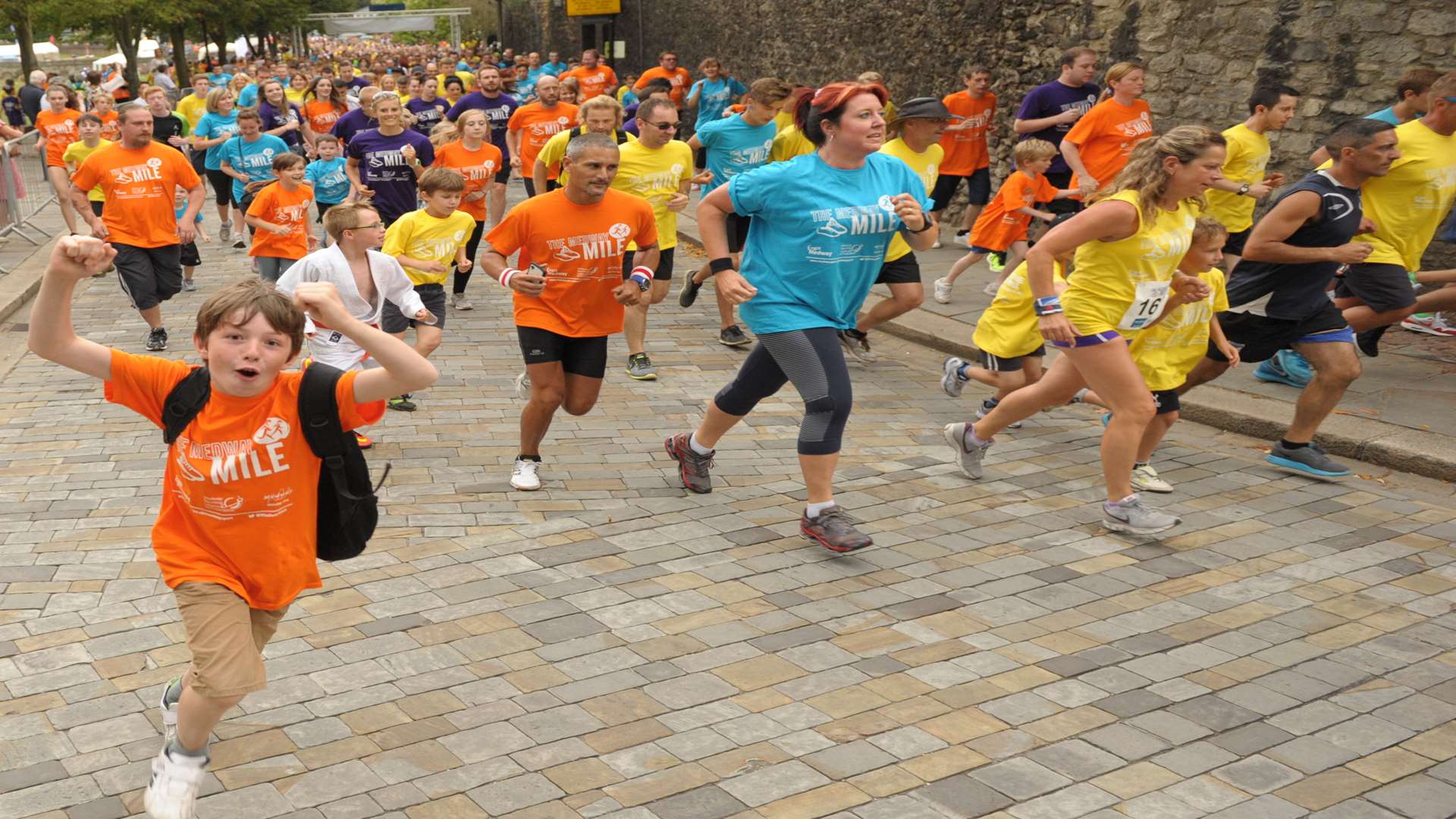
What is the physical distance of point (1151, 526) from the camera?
6.21 m

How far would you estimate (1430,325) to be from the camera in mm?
10266

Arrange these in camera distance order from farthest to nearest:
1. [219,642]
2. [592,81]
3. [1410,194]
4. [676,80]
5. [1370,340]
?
1. [676,80]
2. [592,81]
3. [1370,340]
4. [1410,194]
5. [219,642]

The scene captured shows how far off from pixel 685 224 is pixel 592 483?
31.5ft

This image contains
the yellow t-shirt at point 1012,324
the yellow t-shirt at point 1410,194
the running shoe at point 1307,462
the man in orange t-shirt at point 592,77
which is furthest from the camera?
the man in orange t-shirt at point 592,77

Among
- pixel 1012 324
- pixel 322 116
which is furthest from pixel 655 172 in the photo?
pixel 322 116

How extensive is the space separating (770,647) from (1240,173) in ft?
21.6

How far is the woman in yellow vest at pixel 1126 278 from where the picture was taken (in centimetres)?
593

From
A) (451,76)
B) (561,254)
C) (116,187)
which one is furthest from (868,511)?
(451,76)

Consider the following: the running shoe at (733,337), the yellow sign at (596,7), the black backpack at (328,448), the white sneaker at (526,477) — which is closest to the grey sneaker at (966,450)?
the white sneaker at (526,477)

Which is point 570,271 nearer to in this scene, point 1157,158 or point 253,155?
point 1157,158

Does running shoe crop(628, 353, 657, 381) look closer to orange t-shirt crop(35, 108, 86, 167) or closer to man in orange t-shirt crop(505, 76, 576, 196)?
A: man in orange t-shirt crop(505, 76, 576, 196)

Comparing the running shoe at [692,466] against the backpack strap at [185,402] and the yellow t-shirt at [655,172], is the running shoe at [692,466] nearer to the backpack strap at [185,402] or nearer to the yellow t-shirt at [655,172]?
the yellow t-shirt at [655,172]

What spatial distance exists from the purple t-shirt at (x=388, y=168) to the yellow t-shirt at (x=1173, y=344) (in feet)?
22.3

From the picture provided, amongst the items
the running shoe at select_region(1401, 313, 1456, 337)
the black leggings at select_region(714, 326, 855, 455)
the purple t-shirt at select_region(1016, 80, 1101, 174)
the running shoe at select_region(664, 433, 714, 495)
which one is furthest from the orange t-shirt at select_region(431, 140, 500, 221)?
the running shoe at select_region(1401, 313, 1456, 337)
